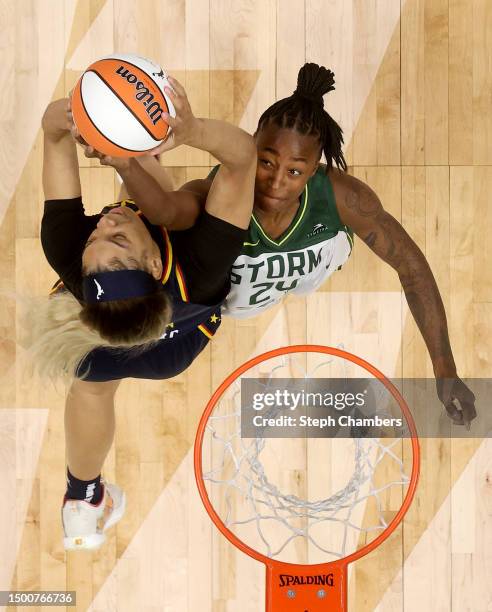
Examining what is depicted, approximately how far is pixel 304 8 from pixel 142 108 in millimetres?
1110

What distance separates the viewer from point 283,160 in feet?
5.19

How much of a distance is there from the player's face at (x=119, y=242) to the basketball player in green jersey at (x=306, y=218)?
52 mm

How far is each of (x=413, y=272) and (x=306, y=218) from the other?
1.09 ft

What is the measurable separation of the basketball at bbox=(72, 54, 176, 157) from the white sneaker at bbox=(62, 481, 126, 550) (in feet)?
3.25

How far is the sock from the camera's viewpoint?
1.98 meters

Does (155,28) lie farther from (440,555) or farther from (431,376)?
(440,555)

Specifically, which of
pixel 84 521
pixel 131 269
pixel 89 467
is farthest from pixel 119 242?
pixel 84 521

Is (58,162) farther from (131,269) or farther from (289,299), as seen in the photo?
(289,299)

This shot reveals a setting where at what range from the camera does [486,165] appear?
2.25 m

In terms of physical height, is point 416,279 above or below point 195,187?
below

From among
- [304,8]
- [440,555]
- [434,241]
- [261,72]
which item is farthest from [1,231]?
[440,555]

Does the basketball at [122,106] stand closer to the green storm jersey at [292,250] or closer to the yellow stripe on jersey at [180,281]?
the yellow stripe on jersey at [180,281]

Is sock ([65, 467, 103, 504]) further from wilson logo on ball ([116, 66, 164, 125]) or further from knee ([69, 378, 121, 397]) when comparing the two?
wilson logo on ball ([116, 66, 164, 125])

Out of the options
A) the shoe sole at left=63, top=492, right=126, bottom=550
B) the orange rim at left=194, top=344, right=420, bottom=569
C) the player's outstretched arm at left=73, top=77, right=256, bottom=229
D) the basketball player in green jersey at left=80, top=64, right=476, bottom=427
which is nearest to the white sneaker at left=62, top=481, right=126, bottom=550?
the shoe sole at left=63, top=492, right=126, bottom=550
